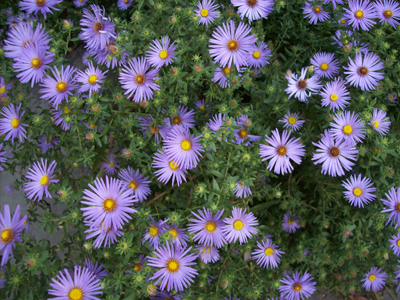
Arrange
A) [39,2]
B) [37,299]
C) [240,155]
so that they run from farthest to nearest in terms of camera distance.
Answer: [39,2]
[240,155]
[37,299]

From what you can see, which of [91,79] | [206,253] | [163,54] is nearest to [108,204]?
[206,253]

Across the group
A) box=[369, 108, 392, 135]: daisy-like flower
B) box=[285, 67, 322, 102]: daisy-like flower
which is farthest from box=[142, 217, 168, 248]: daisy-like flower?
box=[369, 108, 392, 135]: daisy-like flower

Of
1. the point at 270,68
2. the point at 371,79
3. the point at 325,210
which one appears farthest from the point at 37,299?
the point at 371,79

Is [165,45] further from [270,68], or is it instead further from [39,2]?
[39,2]

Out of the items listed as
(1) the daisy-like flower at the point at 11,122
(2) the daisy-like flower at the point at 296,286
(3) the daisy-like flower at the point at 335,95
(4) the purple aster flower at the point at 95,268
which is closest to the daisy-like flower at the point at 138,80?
(1) the daisy-like flower at the point at 11,122

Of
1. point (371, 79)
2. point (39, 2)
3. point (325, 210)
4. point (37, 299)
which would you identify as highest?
point (39, 2)

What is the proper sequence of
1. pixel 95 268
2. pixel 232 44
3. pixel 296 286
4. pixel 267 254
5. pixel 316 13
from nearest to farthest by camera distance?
pixel 95 268
pixel 232 44
pixel 267 254
pixel 296 286
pixel 316 13

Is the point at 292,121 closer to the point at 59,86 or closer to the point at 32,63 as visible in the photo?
the point at 59,86
